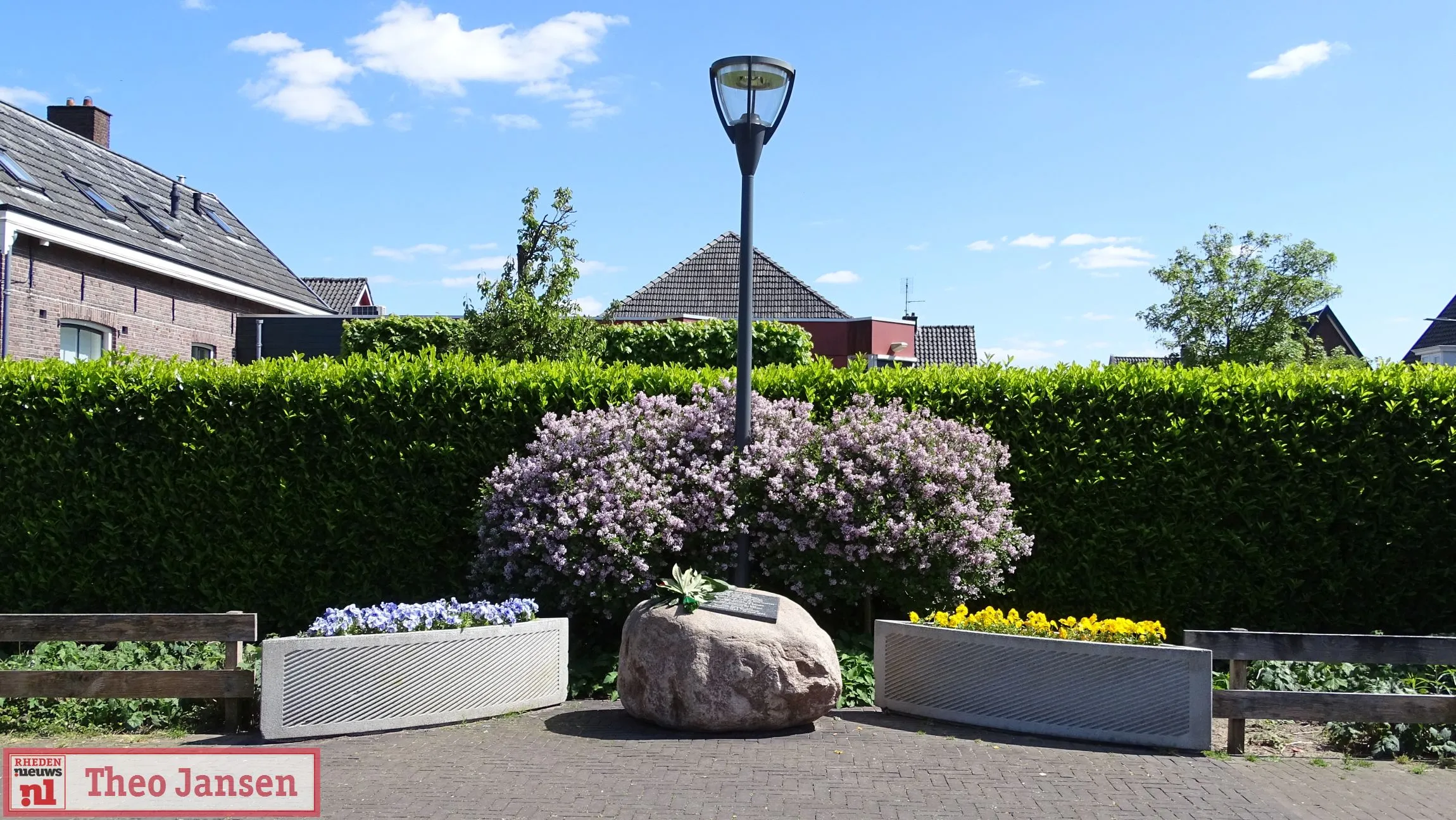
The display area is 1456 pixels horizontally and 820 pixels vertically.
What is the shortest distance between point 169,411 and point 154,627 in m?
3.07

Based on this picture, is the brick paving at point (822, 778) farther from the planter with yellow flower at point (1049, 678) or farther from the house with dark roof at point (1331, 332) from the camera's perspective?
the house with dark roof at point (1331, 332)

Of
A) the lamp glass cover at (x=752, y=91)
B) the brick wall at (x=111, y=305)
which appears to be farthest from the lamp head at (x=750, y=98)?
the brick wall at (x=111, y=305)

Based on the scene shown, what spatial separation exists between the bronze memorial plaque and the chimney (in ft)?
86.7

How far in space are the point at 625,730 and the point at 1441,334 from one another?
4352 cm

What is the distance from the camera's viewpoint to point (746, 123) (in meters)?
8.10

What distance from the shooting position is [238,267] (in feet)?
87.9

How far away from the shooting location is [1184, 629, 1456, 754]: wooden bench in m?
6.20

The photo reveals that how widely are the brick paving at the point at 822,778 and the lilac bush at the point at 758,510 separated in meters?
1.55

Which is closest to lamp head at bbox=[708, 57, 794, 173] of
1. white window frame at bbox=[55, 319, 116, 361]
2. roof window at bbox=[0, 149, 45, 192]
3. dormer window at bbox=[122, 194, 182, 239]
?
white window frame at bbox=[55, 319, 116, 361]

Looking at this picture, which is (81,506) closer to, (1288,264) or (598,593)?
(598,593)

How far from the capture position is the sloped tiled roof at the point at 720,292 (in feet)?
98.0

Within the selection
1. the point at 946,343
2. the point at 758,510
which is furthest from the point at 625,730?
the point at 946,343

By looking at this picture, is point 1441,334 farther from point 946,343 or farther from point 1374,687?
point 1374,687

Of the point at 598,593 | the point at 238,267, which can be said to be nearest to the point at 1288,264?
the point at 238,267
